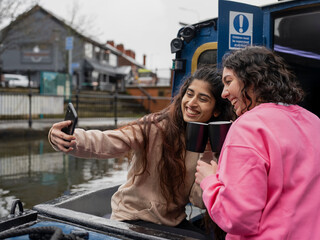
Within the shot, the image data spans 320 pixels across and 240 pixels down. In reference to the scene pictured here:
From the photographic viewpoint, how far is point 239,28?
3.90 m

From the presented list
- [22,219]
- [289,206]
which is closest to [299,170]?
[289,206]

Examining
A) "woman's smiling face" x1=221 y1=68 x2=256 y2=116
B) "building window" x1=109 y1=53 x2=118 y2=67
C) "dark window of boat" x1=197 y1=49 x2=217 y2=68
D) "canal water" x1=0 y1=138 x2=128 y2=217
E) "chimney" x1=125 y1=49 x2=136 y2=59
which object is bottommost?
"canal water" x1=0 y1=138 x2=128 y2=217

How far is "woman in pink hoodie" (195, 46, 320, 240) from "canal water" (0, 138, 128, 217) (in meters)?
3.20

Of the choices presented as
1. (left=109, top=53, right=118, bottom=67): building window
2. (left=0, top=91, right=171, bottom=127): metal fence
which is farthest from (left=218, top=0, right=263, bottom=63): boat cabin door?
(left=109, top=53, right=118, bottom=67): building window

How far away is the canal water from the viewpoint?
581cm

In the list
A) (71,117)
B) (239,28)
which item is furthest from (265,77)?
(239,28)

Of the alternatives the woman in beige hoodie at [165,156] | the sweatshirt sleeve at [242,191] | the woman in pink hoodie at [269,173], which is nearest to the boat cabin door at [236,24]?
the woman in beige hoodie at [165,156]

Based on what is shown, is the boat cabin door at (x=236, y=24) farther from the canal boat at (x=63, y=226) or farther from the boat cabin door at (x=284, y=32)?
the canal boat at (x=63, y=226)

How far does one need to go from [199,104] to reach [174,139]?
0.97ft

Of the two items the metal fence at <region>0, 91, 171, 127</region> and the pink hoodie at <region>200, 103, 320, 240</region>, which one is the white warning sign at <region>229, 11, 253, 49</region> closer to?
the pink hoodie at <region>200, 103, 320, 240</region>

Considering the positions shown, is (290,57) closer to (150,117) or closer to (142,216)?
(150,117)

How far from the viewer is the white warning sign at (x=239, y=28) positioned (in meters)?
3.89

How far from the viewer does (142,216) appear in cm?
253

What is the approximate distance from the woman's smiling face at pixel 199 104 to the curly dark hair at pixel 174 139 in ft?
0.13
